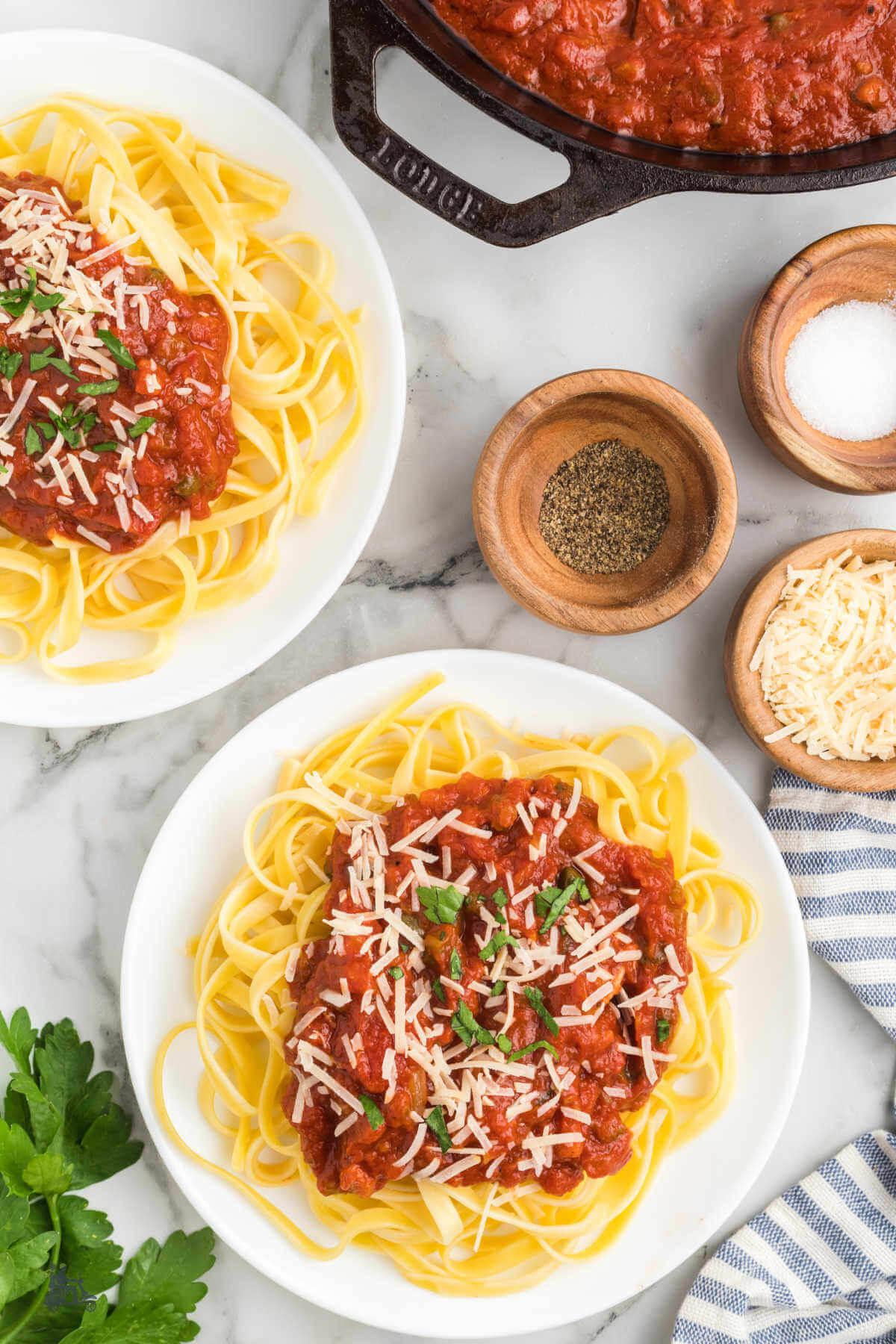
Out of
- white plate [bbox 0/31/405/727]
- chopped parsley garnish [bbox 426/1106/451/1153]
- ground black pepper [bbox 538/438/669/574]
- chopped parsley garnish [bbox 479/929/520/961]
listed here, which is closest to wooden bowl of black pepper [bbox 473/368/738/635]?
ground black pepper [bbox 538/438/669/574]

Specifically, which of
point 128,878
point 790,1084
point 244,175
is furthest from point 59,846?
point 790,1084

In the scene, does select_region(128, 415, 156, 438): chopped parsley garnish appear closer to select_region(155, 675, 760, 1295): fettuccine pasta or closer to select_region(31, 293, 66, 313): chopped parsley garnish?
select_region(31, 293, 66, 313): chopped parsley garnish

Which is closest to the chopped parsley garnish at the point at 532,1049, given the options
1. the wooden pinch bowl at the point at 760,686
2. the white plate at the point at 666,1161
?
the white plate at the point at 666,1161

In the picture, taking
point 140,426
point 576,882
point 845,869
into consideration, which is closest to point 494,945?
point 576,882

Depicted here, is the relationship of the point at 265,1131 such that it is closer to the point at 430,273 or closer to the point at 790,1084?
the point at 790,1084

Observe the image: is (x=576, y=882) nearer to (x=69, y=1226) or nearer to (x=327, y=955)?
(x=327, y=955)
